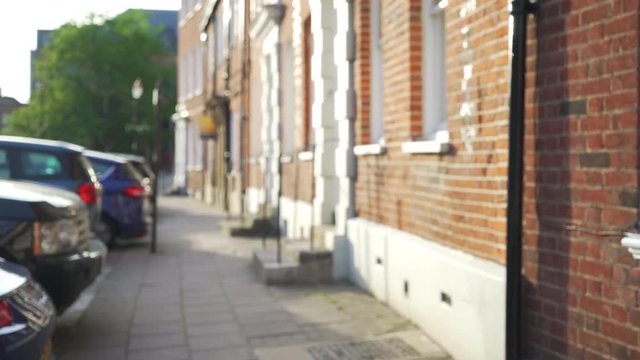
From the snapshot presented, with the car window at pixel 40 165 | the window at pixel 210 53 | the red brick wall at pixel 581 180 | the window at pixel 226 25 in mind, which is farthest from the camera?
the window at pixel 210 53

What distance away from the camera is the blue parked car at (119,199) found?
40.1 ft

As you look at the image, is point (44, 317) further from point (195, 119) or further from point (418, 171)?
point (195, 119)

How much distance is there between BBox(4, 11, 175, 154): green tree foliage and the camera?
164ft

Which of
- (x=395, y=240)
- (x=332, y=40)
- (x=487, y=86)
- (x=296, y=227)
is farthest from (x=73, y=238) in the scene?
(x=296, y=227)

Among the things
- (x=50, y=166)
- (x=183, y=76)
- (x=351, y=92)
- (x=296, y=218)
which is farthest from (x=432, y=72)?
(x=183, y=76)

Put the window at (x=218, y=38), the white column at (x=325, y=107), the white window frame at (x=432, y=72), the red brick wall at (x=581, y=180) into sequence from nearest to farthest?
the red brick wall at (x=581, y=180)
the white window frame at (x=432, y=72)
the white column at (x=325, y=107)
the window at (x=218, y=38)

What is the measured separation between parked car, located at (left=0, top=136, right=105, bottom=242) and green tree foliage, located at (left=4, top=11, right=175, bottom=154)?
39.4m

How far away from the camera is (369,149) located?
320 inches

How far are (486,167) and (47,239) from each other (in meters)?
3.11

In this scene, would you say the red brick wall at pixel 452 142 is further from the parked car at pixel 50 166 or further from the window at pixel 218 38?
the window at pixel 218 38

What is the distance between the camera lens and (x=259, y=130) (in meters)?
17.2

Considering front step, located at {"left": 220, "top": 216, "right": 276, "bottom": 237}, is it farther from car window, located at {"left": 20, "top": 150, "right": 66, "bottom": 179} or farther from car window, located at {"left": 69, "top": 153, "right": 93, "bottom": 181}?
car window, located at {"left": 20, "top": 150, "right": 66, "bottom": 179}

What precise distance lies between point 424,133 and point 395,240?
988mm

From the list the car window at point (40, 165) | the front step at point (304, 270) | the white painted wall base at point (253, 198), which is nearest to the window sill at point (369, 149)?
the front step at point (304, 270)
